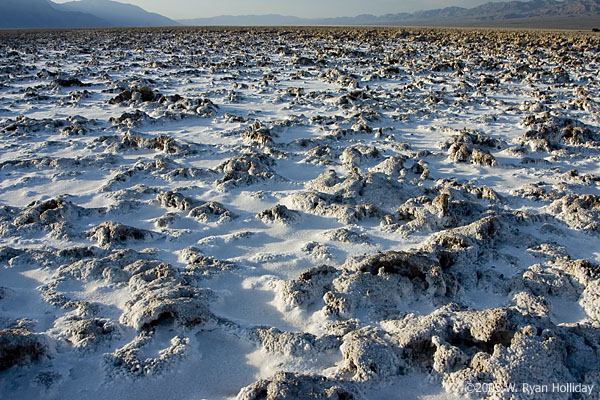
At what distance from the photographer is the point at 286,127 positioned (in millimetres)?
9031

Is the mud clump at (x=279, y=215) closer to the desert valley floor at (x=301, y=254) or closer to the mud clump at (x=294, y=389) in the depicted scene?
the desert valley floor at (x=301, y=254)

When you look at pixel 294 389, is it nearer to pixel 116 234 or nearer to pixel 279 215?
pixel 279 215

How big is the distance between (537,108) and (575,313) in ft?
27.2

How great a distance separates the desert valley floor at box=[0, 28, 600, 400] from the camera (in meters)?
2.75

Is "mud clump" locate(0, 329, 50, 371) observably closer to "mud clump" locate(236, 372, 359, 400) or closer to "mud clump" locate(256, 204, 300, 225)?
Answer: "mud clump" locate(236, 372, 359, 400)

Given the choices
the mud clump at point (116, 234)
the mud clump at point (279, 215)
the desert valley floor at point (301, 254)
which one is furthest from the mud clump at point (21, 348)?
the mud clump at point (279, 215)

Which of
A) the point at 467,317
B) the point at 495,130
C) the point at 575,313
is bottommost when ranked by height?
the point at 575,313

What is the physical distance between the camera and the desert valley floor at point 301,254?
2752 mm

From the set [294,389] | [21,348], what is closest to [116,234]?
[21,348]

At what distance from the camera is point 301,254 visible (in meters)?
4.35

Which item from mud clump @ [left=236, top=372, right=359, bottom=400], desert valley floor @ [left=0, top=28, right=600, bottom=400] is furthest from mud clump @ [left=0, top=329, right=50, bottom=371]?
mud clump @ [left=236, top=372, right=359, bottom=400]

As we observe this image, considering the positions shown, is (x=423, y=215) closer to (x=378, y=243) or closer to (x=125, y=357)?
(x=378, y=243)

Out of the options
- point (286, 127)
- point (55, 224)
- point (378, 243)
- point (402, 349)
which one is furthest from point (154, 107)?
point (402, 349)

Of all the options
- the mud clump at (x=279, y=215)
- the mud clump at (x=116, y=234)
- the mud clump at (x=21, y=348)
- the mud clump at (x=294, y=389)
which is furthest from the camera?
the mud clump at (x=279, y=215)
